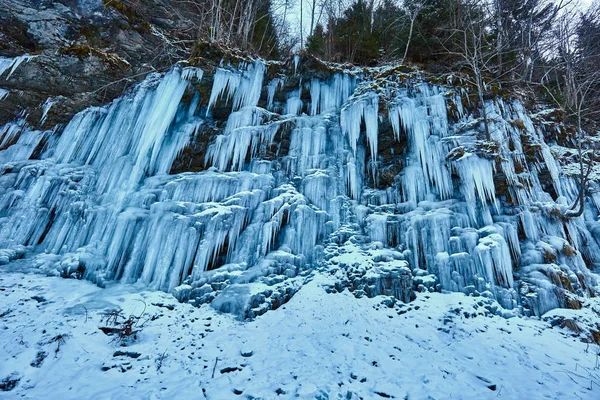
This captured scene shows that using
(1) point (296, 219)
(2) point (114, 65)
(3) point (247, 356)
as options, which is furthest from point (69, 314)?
(2) point (114, 65)

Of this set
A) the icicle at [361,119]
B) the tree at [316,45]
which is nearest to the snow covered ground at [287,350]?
the icicle at [361,119]

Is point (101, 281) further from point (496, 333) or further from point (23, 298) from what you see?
point (496, 333)

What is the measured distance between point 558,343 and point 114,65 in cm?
1610

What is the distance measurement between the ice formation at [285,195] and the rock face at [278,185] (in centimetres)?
4

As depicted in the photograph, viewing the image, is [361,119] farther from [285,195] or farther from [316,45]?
[316,45]

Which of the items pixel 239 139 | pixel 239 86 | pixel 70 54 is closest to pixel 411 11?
pixel 239 86

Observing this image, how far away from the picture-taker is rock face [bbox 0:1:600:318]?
21.4 feet

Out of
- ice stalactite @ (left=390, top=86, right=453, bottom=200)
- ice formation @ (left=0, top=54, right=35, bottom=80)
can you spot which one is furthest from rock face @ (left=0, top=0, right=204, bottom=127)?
ice stalactite @ (left=390, top=86, right=453, bottom=200)

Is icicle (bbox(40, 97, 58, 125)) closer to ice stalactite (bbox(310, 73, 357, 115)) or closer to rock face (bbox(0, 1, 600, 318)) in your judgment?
rock face (bbox(0, 1, 600, 318))

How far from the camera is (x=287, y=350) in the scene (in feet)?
15.4

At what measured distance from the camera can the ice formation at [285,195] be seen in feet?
21.3

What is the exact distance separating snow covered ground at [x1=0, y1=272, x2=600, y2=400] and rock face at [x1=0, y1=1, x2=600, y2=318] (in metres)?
0.59

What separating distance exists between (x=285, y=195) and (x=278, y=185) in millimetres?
671

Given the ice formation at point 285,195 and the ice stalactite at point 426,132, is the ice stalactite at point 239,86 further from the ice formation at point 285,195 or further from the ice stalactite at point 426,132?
the ice stalactite at point 426,132
